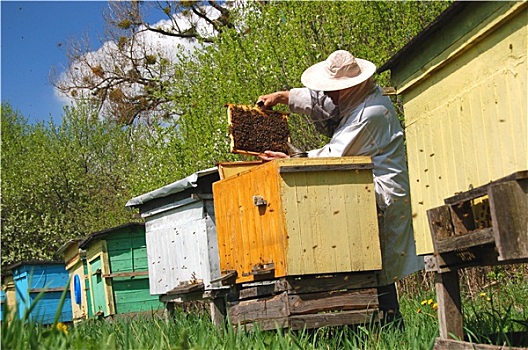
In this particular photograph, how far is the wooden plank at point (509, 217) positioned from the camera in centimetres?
374

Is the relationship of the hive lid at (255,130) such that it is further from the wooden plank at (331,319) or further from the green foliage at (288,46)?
the green foliage at (288,46)

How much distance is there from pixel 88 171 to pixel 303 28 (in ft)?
58.2

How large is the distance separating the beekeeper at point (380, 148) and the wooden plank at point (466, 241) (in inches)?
51.5

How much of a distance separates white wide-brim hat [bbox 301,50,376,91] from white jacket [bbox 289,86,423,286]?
18 centimetres

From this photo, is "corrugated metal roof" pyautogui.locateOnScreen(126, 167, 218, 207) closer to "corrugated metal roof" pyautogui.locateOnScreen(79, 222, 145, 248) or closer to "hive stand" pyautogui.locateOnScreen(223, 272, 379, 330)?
"corrugated metal roof" pyautogui.locateOnScreen(79, 222, 145, 248)

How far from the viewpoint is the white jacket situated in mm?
5746

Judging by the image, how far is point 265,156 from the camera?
6.25m

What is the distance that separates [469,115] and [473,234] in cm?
66

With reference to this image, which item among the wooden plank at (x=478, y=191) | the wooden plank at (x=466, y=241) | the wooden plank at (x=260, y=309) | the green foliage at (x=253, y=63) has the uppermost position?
the green foliage at (x=253, y=63)

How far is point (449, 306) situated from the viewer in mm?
4676

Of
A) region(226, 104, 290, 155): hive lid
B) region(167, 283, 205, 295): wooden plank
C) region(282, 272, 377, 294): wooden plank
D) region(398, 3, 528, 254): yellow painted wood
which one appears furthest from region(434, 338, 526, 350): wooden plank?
region(167, 283, 205, 295): wooden plank

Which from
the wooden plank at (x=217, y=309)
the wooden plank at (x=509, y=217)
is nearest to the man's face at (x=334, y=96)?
the wooden plank at (x=509, y=217)

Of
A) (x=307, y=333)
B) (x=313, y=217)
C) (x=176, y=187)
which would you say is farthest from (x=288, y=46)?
(x=307, y=333)

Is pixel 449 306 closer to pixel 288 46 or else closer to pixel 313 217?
pixel 313 217
